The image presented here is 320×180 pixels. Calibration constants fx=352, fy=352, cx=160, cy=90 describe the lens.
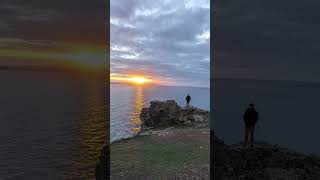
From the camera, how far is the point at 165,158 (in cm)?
1434

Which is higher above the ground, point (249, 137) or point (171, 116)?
point (249, 137)

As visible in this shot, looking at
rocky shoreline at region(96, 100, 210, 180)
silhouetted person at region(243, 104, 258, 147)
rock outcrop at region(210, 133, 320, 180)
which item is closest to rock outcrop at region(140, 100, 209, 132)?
rocky shoreline at region(96, 100, 210, 180)

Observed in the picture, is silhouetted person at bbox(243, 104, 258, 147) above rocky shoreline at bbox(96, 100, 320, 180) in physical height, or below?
above

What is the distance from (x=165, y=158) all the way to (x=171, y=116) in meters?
11.2

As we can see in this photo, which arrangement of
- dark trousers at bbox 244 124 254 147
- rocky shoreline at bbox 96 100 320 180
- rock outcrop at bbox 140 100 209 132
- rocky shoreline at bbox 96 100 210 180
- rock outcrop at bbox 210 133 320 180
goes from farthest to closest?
rock outcrop at bbox 140 100 209 132
rocky shoreline at bbox 96 100 210 180
dark trousers at bbox 244 124 254 147
rocky shoreline at bbox 96 100 320 180
rock outcrop at bbox 210 133 320 180

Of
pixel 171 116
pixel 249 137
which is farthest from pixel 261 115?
pixel 171 116

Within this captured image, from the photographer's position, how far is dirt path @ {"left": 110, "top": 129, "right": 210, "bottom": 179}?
1211 centimetres

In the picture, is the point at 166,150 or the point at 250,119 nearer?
the point at 250,119

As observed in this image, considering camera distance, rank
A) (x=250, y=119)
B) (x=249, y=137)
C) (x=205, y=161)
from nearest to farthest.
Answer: (x=250, y=119) < (x=249, y=137) < (x=205, y=161)

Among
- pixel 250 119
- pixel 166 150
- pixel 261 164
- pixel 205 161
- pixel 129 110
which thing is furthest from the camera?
pixel 129 110

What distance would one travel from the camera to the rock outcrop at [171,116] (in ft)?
82.0

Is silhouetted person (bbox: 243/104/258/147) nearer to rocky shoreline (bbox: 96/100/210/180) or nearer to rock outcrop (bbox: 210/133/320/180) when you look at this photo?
rock outcrop (bbox: 210/133/320/180)

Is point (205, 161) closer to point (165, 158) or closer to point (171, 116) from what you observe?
point (165, 158)

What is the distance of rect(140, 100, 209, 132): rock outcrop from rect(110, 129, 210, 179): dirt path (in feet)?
15.0
